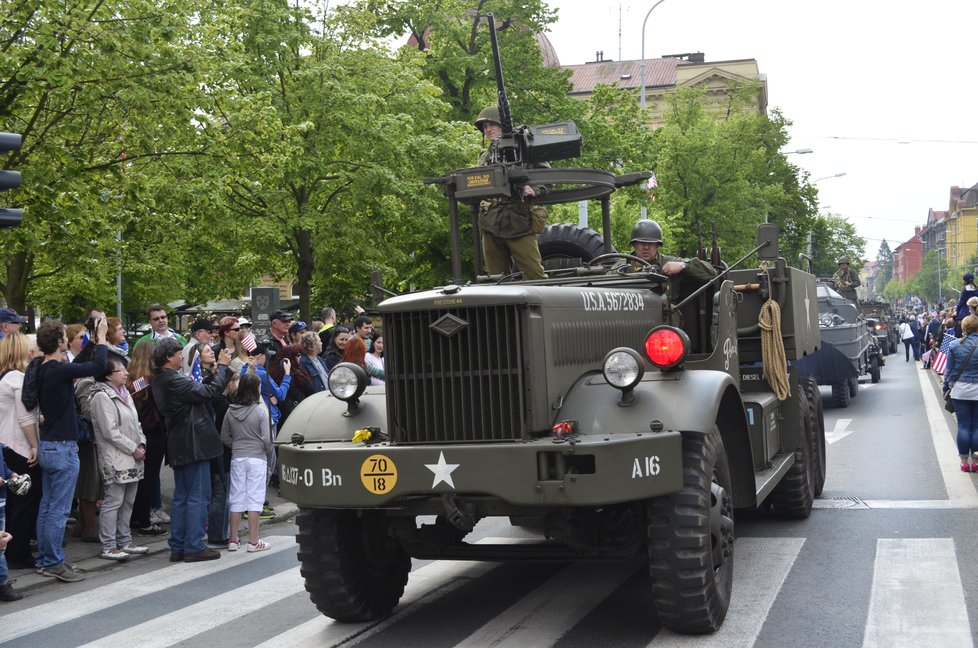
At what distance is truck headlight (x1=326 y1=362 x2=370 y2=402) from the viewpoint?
22.1 feet

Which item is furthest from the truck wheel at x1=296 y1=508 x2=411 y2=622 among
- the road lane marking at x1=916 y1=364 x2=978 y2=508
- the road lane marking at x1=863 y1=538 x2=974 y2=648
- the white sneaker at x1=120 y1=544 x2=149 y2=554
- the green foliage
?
the green foliage

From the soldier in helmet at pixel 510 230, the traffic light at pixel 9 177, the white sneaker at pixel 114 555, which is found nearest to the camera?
the traffic light at pixel 9 177

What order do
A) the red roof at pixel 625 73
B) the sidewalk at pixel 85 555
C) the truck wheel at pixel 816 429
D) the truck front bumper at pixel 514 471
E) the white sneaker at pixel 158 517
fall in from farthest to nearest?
1. the red roof at pixel 625 73
2. the white sneaker at pixel 158 517
3. the truck wheel at pixel 816 429
4. the sidewalk at pixel 85 555
5. the truck front bumper at pixel 514 471

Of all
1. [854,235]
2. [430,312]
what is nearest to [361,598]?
[430,312]

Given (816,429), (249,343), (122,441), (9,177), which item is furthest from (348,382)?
(816,429)

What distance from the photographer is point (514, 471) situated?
5691 millimetres

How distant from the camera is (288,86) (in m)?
23.0

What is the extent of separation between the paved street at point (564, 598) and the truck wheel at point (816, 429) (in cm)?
44

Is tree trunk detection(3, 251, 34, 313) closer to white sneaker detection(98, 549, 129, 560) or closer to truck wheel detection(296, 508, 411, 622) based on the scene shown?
white sneaker detection(98, 549, 129, 560)

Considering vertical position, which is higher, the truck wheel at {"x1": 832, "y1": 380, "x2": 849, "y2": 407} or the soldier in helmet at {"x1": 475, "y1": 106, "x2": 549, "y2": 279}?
the soldier in helmet at {"x1": 475, "y1": 106, "x2": 549, "y2": 279}

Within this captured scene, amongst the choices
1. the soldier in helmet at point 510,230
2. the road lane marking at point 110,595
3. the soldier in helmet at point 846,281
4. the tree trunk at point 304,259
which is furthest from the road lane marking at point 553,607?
the soldier in helmet at point 846,281

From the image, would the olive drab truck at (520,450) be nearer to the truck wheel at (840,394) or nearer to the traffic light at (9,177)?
the traffic light at (9,177)

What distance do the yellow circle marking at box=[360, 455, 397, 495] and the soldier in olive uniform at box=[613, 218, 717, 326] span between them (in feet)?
8.44

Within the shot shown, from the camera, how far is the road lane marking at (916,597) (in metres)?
5.97
